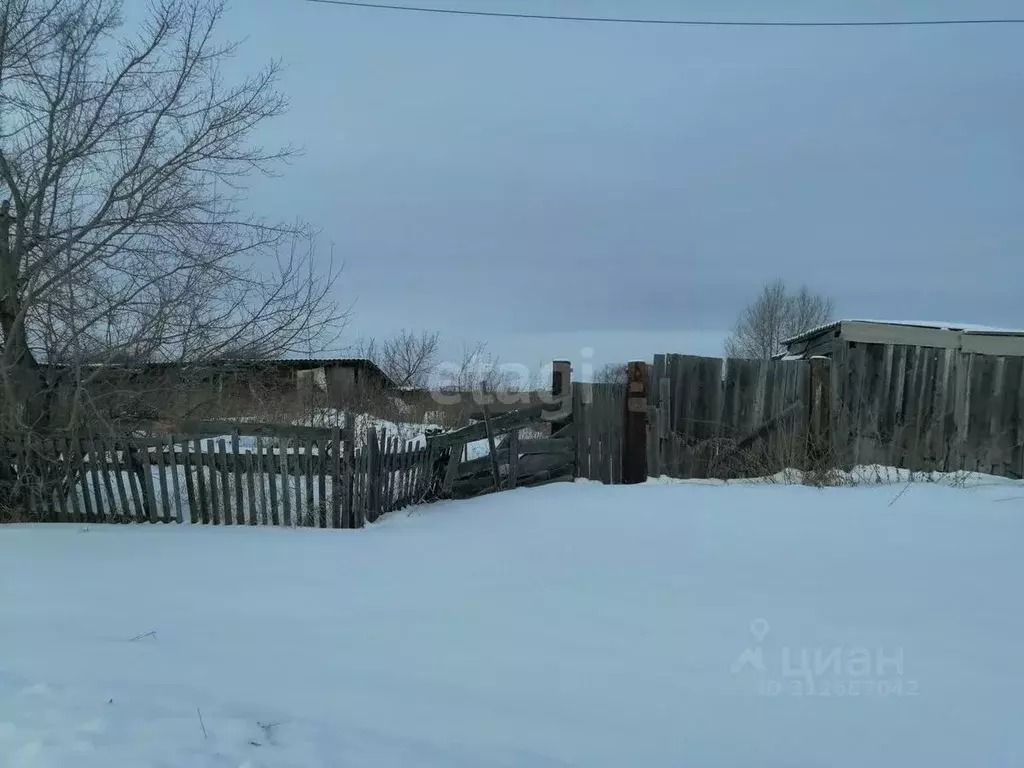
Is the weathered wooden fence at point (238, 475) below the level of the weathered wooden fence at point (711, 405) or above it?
below

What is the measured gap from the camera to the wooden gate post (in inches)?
317

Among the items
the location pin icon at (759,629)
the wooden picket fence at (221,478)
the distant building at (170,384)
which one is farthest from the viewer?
the distant building at (170,384)

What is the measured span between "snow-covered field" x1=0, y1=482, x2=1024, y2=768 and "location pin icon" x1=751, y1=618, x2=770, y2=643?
0.06 feet

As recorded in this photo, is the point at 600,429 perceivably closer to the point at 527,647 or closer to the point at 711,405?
the point at 711,405

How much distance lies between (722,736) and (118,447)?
6.32 meters

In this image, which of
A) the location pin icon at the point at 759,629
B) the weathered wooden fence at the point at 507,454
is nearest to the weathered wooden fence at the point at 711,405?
the weathered wooden fence at the point at 507,454

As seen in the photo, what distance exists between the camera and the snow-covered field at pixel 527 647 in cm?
246

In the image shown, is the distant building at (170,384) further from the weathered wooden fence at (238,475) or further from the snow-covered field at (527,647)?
the snow-covered field at (527,647)

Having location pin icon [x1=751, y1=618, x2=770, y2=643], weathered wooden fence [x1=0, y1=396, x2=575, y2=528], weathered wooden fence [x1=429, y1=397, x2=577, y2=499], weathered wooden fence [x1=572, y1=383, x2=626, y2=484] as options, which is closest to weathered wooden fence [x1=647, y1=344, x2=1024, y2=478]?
weathered wooden fence [x1=572, y1=383, x2=626, y2=484]

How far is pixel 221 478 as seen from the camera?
640cm

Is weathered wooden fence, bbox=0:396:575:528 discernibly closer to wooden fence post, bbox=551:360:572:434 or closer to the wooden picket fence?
the wooden picket fence

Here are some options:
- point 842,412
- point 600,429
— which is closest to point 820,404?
point 842,412

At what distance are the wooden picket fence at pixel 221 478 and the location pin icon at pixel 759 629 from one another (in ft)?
12.5

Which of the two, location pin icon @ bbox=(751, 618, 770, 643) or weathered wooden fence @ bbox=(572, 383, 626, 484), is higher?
weathered wooden fence @ bbox=(572, 383, 626, 484)
